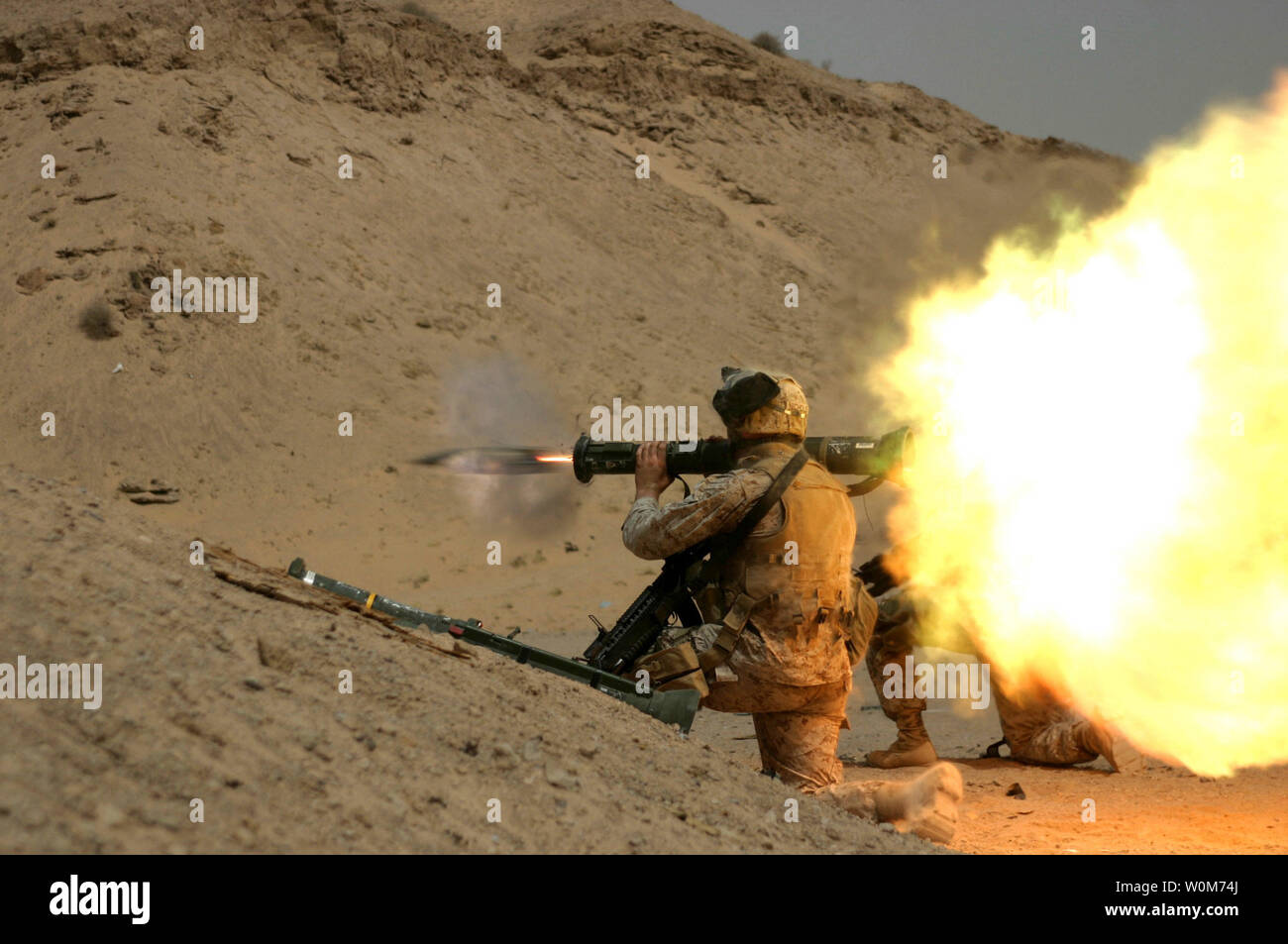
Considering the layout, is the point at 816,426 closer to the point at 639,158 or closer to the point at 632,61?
the point at 639,158

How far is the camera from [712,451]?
6.19 metres

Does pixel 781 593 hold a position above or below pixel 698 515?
below

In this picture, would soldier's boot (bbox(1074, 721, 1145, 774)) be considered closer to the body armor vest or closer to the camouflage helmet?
the body armor vest

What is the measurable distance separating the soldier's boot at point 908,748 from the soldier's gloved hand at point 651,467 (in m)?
3.14

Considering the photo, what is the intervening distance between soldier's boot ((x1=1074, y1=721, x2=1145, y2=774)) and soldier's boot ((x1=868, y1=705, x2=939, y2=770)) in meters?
0.98

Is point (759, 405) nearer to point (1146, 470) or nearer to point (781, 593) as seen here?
point (781, 593)

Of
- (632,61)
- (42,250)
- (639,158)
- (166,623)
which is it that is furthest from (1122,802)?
(632,61)

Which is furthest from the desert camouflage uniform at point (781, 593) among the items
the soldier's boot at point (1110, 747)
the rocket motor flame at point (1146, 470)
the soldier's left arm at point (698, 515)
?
the soldier's boot at point (1110, 747)

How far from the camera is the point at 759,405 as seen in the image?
19.2 feet

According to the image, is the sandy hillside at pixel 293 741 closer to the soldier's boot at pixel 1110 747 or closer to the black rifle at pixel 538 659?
the black rifle at pixel 538 659

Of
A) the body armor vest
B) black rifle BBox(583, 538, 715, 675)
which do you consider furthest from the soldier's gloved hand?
the body armor vest

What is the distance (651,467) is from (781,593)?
3.04 feet

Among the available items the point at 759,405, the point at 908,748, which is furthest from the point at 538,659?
the point at 908,748

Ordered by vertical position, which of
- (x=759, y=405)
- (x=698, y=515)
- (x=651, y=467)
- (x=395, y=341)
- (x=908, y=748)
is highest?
(x=395, y=341)
